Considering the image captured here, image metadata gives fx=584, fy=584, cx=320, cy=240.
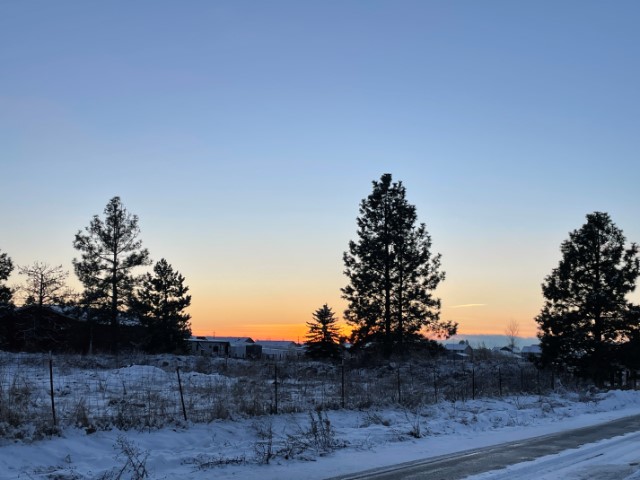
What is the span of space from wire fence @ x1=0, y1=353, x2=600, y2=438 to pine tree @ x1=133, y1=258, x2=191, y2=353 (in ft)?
63.3

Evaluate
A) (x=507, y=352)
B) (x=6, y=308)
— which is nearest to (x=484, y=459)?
(x=6, y=308)

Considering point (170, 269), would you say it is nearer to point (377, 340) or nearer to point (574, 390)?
point (377, 340)

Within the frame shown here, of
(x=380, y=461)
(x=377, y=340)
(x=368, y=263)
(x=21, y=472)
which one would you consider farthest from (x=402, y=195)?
(x=21, y=472)

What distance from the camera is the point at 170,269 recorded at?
66812mm

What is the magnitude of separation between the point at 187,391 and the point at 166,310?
151ft

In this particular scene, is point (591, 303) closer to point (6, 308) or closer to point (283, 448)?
point (283, 448)

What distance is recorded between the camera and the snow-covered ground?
34.7 feet

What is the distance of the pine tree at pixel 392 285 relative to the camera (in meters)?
46.6

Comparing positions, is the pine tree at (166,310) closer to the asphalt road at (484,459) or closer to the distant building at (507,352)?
the distant building at (507,352)

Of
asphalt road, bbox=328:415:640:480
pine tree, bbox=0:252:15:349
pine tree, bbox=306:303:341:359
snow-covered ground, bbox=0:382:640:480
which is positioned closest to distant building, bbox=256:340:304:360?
pine tree, bbox=306:303:341:359

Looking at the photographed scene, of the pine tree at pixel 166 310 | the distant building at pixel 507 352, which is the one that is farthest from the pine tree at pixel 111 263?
the distant building at pixel 507 352

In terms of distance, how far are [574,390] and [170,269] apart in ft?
152

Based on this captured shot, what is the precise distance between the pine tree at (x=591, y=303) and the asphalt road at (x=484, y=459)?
23895 mm

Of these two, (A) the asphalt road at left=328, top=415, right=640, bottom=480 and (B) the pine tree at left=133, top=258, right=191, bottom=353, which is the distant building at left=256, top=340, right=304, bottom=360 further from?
(A) the asphalt road at left=328, top=415, right=640, bottom=480
